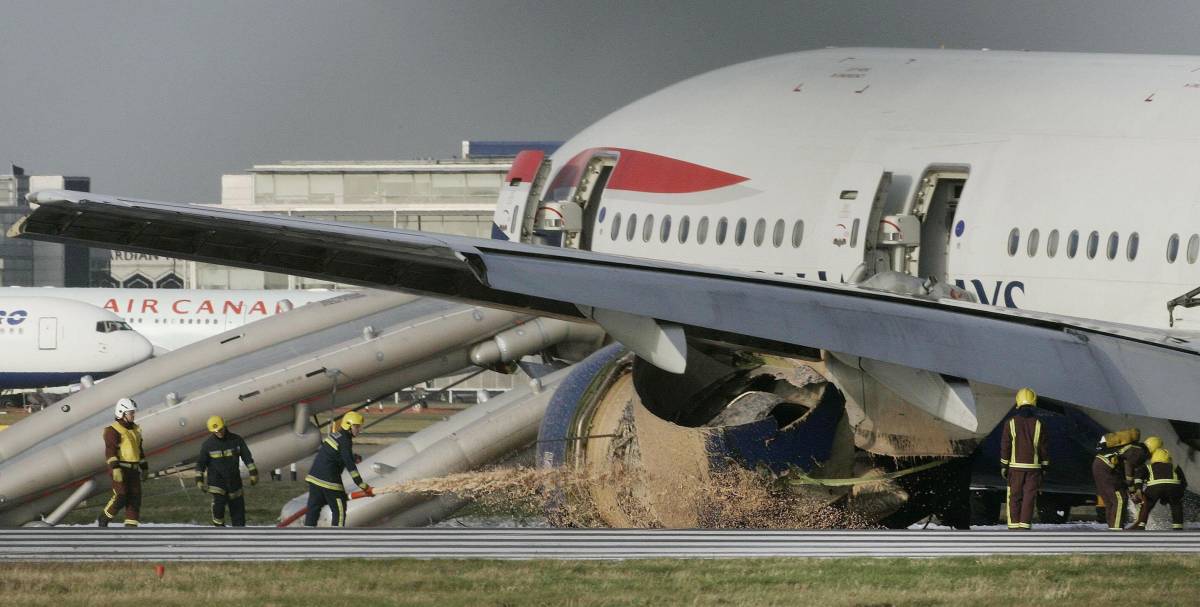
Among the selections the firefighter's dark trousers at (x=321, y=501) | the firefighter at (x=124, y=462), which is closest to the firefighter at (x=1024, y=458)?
the firefighter's dark trousers at (x=321, y=501)

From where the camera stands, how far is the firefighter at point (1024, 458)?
50.3 feet

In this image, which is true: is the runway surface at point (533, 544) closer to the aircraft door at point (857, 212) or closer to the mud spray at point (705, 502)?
the mud spray at point (705, 502)

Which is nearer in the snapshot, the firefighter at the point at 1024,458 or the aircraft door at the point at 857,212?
the firefighter at the point at 1024,458

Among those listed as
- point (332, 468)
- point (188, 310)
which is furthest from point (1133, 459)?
point (188, 310)

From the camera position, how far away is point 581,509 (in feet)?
56.6

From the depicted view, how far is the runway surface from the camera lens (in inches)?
552

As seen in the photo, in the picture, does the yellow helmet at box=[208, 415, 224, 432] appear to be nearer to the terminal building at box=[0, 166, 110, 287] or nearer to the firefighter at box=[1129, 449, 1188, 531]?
the firefighter at box=[1129, 449, 1188, 531]

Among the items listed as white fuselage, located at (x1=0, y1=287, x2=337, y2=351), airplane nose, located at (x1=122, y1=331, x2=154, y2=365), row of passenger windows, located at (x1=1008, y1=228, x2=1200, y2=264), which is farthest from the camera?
white fuselage, located at (x1=0, y1=287, x2=337, y2=351)

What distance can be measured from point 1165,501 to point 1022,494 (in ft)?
5.41

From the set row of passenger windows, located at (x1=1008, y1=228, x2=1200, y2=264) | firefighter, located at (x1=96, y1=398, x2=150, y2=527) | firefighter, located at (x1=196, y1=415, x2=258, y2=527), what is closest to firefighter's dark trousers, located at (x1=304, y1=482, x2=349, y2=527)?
firefighter, located at (x1=196, y1=415, x2=258, y2=527)

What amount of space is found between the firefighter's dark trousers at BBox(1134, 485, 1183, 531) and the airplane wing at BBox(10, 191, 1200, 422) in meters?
4.33

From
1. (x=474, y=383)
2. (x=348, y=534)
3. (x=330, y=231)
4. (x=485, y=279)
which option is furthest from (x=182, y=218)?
(x=474, y=383)

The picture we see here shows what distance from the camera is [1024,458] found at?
50.6 ft

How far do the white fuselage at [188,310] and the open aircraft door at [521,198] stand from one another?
3096 cm
